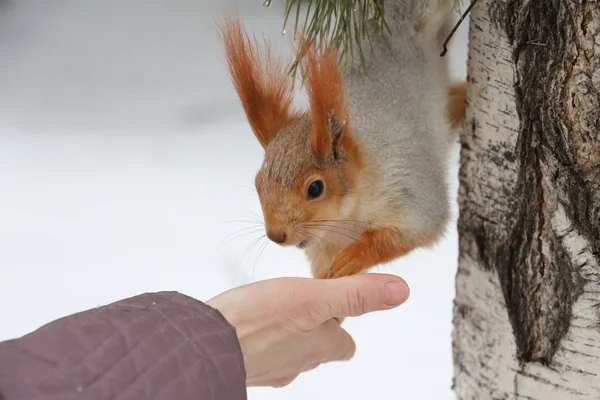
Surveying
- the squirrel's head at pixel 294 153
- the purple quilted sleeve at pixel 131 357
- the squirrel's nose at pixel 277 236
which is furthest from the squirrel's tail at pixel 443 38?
the purple quilted sleeve at pixel 131 357

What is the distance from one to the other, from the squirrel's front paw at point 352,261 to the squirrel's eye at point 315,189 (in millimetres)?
74

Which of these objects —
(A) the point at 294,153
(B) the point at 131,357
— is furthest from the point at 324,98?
(B) the point at 131,357

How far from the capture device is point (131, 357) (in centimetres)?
60

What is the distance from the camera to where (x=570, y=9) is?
0.68 meters

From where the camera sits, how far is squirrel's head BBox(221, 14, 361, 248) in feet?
2.47

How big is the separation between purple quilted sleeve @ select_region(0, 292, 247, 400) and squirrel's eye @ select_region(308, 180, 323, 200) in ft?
0.59

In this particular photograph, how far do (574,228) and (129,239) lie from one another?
3.67 feet

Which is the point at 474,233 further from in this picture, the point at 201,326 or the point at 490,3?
the point at 201,326

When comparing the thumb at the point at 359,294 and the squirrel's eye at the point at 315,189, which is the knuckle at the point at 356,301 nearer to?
the thumb at the point at 359,294

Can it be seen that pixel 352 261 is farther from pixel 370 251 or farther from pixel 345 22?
pixel 345 22

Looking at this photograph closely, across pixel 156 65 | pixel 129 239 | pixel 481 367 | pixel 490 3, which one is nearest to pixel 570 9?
pixel 490 3

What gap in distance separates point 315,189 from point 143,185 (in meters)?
1.09

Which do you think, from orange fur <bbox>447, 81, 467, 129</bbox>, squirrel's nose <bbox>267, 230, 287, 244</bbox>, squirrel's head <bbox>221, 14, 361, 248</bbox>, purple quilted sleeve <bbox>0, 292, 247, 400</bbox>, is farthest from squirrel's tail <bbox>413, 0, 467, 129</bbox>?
purple quilted sleeve <bbox>0, 292, 247, 400</bbox>

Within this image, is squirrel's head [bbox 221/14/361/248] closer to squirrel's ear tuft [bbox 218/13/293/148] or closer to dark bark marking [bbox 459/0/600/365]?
squirrel's ear tuft [bbox 218/13/293/148]
